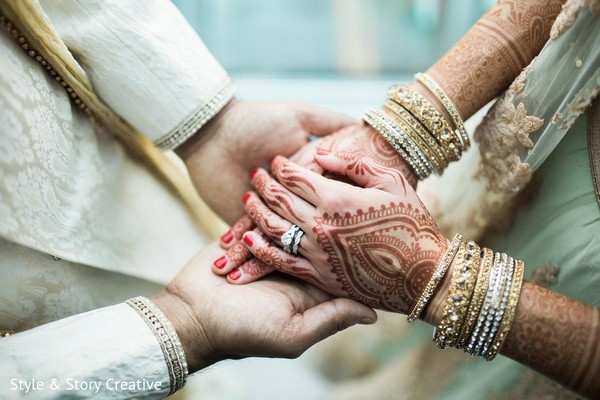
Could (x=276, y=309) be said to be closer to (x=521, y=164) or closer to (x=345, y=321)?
(x=345, y=321)

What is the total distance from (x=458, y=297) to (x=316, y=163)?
0.91 feet

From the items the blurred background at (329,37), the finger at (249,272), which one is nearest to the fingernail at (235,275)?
the finger at (249,272)

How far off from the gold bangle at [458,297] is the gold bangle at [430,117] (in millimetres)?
180

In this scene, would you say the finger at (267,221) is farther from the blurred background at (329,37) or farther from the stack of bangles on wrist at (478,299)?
the blurred background at (329,37)

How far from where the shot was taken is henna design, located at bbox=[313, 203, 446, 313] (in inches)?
28.1

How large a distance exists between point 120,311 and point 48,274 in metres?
0.12

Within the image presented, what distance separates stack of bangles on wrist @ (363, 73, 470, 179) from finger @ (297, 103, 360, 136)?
0.37 ft

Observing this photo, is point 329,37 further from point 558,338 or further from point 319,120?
point 558,338

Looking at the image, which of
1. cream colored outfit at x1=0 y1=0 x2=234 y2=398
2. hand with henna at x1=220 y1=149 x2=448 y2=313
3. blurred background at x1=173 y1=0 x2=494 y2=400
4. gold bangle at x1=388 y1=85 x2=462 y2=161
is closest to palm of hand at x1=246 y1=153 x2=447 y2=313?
hand with henna at x1=220 y1=149 x2=448 y2=313

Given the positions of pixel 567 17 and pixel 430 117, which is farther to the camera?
pixel 430 117

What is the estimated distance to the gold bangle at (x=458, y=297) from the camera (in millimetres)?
674

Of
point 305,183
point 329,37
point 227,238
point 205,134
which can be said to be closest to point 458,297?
point 305,183

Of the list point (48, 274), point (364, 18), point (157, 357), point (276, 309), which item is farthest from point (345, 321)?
point (364, 18)

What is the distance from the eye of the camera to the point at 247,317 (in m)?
0.72
